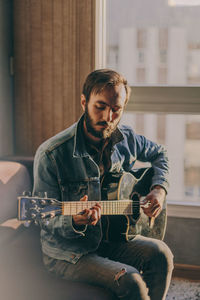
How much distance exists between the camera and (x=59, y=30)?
207cm

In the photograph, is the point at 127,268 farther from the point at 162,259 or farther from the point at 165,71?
the point at 165,71

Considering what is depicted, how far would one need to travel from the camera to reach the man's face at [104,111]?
55.7 inches

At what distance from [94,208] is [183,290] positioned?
3.36ft

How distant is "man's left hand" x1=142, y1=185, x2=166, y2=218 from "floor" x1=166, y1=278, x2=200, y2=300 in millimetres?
645

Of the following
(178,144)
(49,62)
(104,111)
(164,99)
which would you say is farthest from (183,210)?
(49,62)

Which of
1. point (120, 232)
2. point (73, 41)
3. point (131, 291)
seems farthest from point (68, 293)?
point (73, 41)

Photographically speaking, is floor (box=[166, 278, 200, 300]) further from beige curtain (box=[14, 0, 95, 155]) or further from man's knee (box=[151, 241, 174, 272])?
beige curtain (box=[14, 0, 95, 155])

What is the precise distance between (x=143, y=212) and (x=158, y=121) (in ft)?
2.62

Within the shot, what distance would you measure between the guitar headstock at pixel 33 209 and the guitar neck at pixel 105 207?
0.20 ft

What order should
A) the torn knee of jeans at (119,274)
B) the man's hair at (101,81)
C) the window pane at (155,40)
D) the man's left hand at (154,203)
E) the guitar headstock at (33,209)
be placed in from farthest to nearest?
the window pane at (155,40) < the man's left hand at (154,203) < the man's hair at (101,81) < the torn knee of jeans at (119,274) < the guitar headstock at (33,209)

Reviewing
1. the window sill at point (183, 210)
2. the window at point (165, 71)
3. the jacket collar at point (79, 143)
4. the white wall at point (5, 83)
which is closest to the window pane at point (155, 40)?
the window at point (165, 71)

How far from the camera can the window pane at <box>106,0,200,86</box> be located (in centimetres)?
217

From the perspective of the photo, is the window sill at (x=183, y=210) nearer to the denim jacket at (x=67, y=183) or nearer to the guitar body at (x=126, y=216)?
the guitar body at (x=126, y=216)

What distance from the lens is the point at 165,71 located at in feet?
7.22
